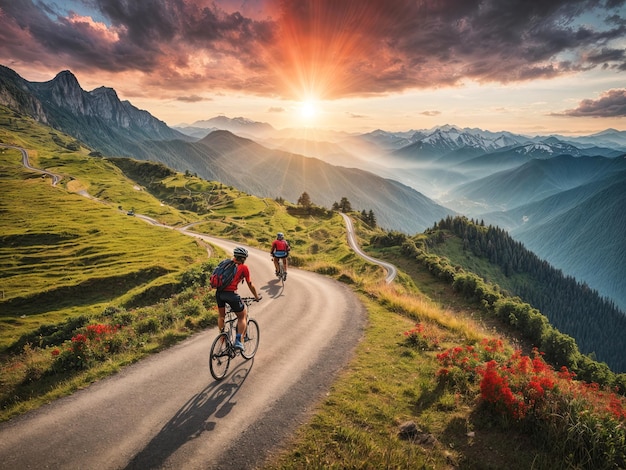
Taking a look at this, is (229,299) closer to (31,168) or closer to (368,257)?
(368,257)

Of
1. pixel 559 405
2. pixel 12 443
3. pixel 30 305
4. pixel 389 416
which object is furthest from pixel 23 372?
pixel 30 305

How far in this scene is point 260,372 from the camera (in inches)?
466

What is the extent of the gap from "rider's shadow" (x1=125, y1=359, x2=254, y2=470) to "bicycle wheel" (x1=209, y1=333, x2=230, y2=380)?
34 centimetres

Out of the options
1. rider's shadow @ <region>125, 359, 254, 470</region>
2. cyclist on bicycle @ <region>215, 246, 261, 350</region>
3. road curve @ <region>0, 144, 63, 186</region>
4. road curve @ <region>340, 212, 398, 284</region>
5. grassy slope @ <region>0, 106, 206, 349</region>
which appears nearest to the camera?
rider's shadow @ <region>125, 359, 254, 470</region>

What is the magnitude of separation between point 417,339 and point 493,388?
5.54m

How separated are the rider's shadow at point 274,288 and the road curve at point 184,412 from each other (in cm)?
740

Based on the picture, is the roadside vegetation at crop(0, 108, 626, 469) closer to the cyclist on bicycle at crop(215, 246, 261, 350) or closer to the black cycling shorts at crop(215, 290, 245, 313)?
the cyclist on bicycle at crop(215, 246, 261, 350)

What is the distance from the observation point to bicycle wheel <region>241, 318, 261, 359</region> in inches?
495

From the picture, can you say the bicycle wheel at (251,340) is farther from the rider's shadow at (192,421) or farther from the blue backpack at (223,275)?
the blue backpack at (223,275)

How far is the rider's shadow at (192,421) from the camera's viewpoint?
25.4 feet

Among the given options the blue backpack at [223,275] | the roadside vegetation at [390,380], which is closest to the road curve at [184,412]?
the roadside vegetation at [390,380]

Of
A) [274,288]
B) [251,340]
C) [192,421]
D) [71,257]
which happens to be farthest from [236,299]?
[71,257]

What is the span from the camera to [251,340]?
509 inches

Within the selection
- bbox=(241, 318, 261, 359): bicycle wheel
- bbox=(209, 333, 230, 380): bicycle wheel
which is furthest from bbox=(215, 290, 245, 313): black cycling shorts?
bbox=(241, 318, 261, 359): bicycle wheel
